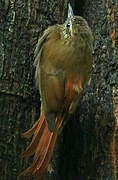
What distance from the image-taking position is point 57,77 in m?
3.84

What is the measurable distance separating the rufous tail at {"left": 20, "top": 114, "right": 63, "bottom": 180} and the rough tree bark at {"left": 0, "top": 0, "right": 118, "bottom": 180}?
0.22 ft

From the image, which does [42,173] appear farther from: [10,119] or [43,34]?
[43,34]

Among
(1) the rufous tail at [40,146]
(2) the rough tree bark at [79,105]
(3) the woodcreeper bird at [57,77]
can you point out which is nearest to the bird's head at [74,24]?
(3) the woodcreeper bird at [57,77]

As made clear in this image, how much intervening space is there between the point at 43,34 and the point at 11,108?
415mm

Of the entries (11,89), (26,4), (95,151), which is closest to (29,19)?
(26,4)

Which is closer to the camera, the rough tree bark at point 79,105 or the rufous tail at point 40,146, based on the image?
the rufous tail at point 40,146

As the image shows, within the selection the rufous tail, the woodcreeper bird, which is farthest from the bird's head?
the rufous tail

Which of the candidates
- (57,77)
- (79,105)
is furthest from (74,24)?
(79,105)

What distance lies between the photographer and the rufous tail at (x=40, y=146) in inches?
149

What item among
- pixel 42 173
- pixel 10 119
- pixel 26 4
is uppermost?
pixel 26 4

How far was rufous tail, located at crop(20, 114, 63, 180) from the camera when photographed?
379 centimetres

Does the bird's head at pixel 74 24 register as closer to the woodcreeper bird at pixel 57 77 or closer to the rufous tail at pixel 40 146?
the woodcreeper bird at pixel 57 77

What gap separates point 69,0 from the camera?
13.6 ft

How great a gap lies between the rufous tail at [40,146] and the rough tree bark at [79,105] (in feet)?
0.22
